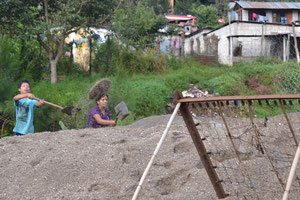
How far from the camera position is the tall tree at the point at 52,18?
9609 millimetres

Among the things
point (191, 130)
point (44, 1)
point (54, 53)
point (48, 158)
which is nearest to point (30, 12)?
point (44, 1)

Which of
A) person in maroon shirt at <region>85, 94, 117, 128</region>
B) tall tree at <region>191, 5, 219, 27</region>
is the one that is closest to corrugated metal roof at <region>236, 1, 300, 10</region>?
tall tree at <region>191, 5, 219, 27</region>

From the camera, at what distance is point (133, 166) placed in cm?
381

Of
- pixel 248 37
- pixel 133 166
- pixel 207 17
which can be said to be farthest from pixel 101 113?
pixel 207 17

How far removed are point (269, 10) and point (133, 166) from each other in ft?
75.1

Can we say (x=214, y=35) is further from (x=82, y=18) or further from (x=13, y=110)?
(x=13, y=110)

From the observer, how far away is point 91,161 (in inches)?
155

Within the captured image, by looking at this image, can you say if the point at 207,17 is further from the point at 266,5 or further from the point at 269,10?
the point at 266,5

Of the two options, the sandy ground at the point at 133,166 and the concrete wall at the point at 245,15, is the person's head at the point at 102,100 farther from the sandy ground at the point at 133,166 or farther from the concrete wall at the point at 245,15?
the concrete wall at the point at 245,15

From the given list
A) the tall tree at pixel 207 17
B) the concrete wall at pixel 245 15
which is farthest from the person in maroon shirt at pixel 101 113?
the tall tree at pixel 207 17

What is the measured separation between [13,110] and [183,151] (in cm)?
376

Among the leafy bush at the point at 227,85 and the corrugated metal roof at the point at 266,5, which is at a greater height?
the corrugated metal roof at the point at 266,5

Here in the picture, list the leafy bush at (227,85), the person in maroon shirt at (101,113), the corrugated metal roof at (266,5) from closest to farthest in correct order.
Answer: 1. the person in maroon shirt at (101,113)
2. the leafy bush at (227,85)
3. the corrugated metal roof at (266,5)

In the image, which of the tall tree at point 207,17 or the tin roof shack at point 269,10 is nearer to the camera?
the tin roof shack at point 269,10
